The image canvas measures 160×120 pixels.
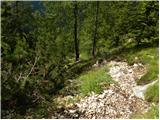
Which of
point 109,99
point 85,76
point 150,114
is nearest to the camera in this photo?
point 150,114

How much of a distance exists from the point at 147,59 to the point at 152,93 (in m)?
7.37

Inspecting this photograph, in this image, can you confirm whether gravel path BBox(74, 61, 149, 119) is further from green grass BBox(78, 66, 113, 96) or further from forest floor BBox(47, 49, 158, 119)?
green grass BBox(78, 66, 113, 96)

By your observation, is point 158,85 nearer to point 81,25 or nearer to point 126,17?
point 126,17

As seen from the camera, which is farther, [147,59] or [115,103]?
[147,59]

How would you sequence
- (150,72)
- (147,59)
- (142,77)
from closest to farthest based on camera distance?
(142,77), (150,72), (147,59)

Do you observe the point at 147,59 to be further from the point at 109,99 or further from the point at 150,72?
the point at 109,99

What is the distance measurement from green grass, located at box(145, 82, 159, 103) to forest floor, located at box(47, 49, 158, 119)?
0.67 ft

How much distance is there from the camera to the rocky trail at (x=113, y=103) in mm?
22688

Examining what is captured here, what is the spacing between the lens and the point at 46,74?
24.8m

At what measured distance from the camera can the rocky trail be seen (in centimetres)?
2269

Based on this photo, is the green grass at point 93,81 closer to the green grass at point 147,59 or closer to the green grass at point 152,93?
the green grass at point 147,59

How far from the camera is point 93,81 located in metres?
26.4

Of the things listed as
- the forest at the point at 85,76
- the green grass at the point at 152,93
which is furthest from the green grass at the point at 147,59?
the green grass at the point at 152,93

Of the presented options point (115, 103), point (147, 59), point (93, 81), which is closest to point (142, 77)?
point (93, 81)
